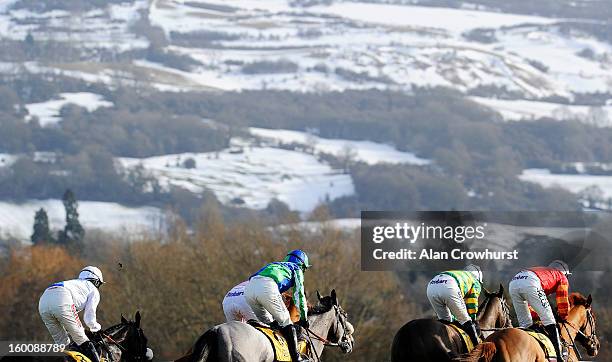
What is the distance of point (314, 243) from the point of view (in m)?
60.4

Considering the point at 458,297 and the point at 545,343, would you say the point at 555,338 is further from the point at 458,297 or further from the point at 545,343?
the point at 458,297

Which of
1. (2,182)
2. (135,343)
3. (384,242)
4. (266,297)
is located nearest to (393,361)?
(266,297)

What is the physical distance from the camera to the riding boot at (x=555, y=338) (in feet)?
60.6

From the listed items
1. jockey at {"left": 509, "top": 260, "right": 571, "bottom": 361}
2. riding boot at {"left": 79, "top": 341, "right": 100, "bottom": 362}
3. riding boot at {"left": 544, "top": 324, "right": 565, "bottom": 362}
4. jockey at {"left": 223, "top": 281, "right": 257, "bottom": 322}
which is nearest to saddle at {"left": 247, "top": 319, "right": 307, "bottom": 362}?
jockey at {"left": 223, "top": 281, "right": 257, "bottom": 322}

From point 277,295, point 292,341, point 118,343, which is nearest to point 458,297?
point 292,341

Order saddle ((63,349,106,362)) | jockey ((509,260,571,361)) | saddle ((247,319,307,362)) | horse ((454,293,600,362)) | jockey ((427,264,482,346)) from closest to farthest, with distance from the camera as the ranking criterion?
horse ((454,293,600,362)) < saddle ((63,349,106,362)) < saddle ((247,319,307,362)) < jockey ((509,260,571,361)) < jockey ((427,264,482,346))

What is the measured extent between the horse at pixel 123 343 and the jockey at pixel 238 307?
1256 mm

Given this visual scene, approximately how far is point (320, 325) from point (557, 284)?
319 centimetres

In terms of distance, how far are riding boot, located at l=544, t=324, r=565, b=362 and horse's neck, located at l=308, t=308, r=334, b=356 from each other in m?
3.00

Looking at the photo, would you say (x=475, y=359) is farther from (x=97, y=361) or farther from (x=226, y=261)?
(x=226, y=261)

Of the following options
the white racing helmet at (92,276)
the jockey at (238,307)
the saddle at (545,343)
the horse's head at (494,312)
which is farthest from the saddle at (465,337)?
the white racing helmet at (92,276)

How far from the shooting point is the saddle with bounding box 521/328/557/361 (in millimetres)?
18000

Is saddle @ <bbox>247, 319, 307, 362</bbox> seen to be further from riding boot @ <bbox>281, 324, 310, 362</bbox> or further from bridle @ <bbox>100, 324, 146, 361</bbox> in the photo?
bridle @ <bbox>100, 324, 146, 361</bbox>

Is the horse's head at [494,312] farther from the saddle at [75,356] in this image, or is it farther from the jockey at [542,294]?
the saddle at [75,356]
